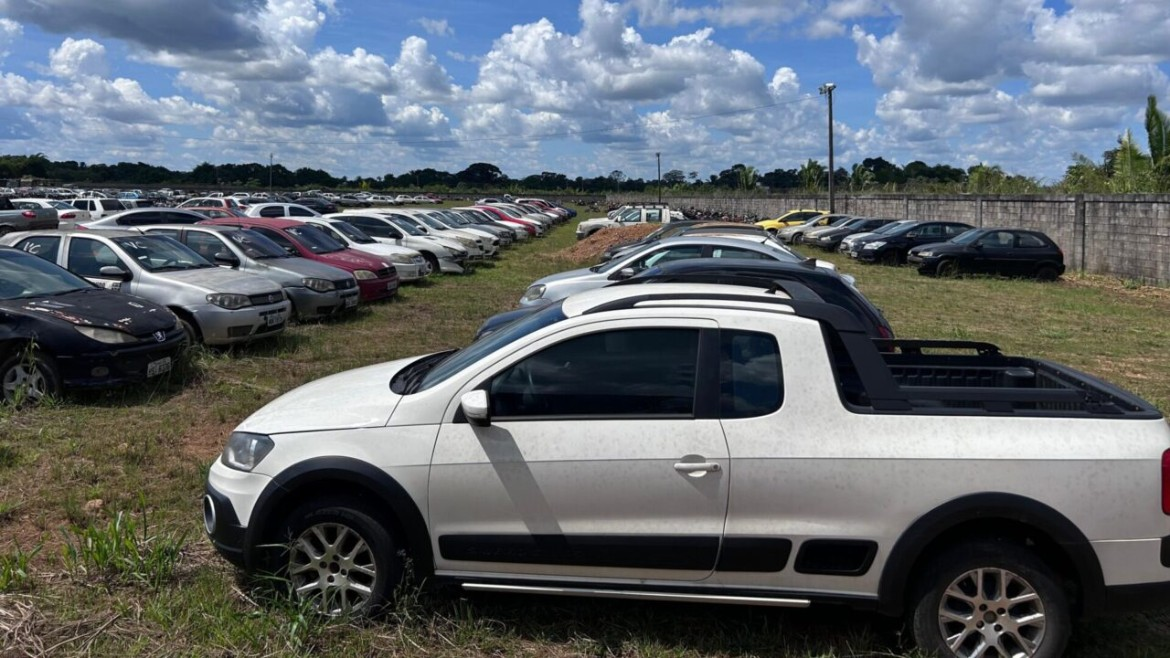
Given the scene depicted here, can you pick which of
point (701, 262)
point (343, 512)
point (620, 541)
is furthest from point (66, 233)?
point (620, 541)

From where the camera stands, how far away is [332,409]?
14.5 feet

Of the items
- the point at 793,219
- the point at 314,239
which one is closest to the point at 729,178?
the point at 793,219

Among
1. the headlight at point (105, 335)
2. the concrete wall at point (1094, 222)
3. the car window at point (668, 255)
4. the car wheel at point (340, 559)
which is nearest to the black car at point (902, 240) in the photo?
the concrete wall at point (1094, 222)

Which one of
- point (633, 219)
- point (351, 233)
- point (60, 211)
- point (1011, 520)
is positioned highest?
point (60, 211)

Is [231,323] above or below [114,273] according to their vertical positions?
Answer: below

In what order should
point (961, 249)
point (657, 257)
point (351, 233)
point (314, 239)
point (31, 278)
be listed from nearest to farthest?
point (31, 278), point (657, 257), point (314, 239), point (351, 233), point (961, 249)

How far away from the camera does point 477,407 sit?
4.03 meters

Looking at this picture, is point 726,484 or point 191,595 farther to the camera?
point 191,595

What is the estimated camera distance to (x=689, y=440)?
13.1ft

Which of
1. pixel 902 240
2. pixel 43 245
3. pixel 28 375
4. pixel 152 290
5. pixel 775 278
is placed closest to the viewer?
pixel 28 375

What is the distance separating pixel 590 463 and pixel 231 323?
8069 mm

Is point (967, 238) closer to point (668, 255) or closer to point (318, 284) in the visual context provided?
point (668, 255)

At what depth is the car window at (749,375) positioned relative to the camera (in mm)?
4039

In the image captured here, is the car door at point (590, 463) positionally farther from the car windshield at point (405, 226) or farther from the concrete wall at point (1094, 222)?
the concrete wall at point (1094, 222)
